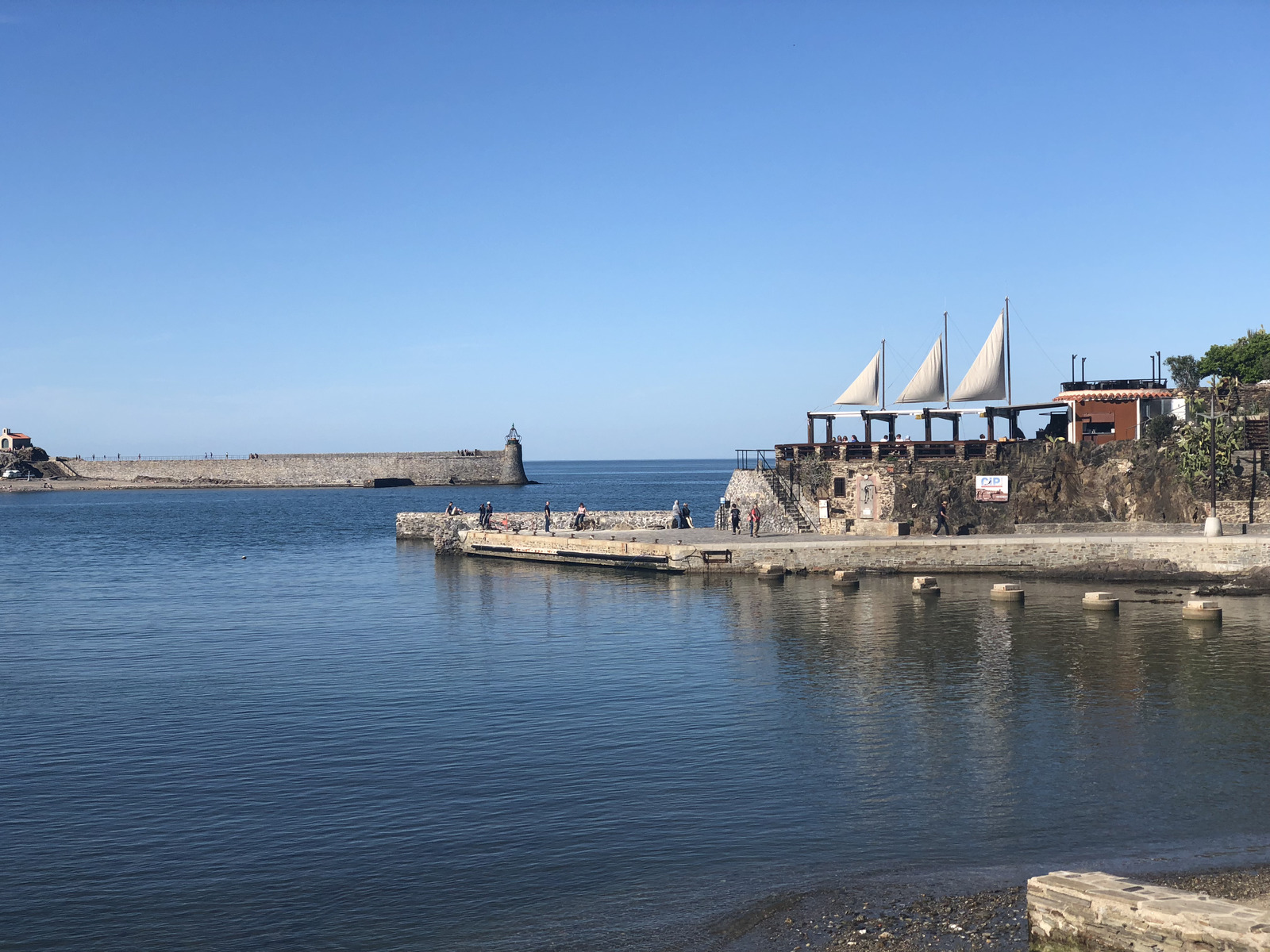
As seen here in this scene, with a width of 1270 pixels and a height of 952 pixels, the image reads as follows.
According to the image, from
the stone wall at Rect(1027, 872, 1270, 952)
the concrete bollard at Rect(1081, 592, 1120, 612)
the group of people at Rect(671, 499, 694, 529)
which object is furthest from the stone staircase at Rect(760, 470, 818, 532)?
the stone wall at Rect(1027, 872, 1270, 952)

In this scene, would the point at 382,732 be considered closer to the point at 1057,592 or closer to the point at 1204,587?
the point at 1057,592

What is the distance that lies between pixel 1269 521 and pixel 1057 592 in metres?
12.7

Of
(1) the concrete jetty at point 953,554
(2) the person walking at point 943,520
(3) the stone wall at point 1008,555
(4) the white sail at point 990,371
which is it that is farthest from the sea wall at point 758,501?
(4) the white sail at point 990,371

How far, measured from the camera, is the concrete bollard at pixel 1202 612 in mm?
30688

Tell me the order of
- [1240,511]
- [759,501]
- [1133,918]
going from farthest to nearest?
[759,501] → [1240,511] → [1133,918]

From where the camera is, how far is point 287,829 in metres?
15.4

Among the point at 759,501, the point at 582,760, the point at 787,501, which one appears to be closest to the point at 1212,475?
the point at 787,501

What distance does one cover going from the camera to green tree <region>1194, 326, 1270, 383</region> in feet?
238

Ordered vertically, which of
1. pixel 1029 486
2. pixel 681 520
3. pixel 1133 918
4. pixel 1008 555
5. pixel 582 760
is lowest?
pixel 582 760

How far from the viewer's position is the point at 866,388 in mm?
53031

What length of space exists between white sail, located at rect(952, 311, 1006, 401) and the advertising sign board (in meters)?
4.96

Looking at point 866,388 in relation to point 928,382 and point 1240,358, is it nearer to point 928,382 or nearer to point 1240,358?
point 928,382

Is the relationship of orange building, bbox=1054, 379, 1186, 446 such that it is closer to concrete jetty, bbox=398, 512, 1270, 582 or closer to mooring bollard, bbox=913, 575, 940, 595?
concrete jetty, bbox=398, 512, 1270, 582

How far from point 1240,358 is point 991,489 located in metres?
37.4
